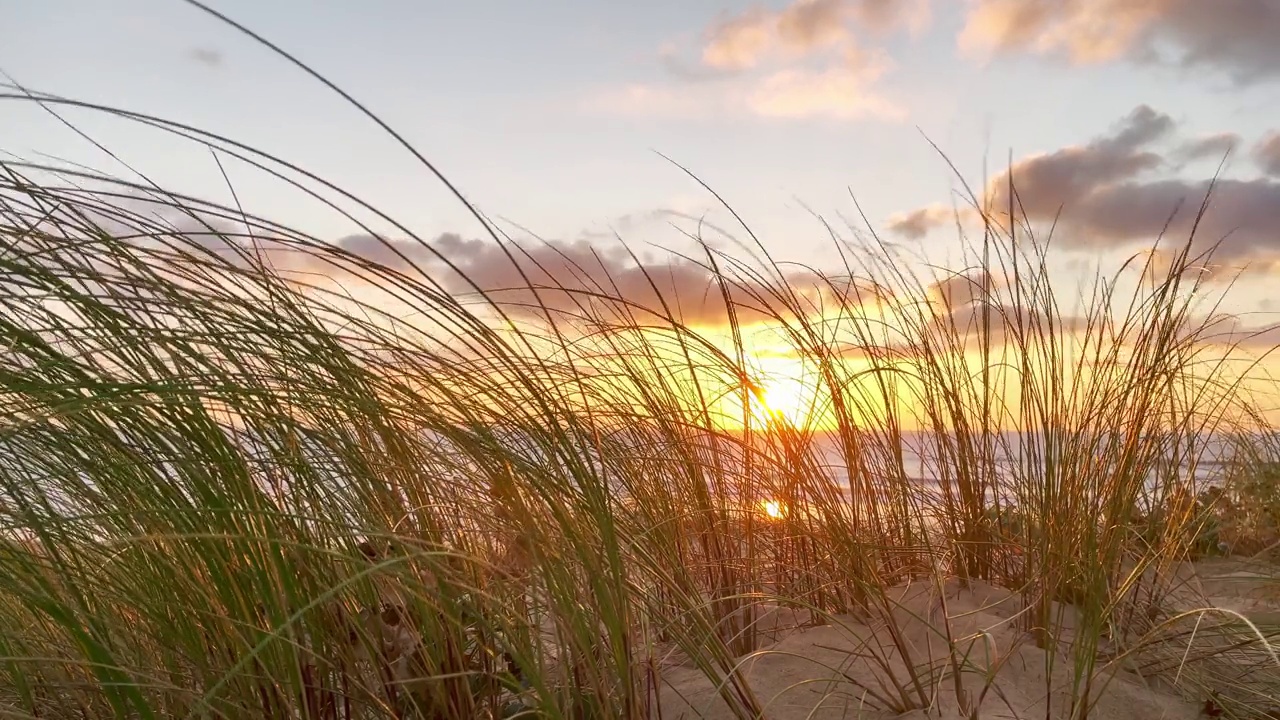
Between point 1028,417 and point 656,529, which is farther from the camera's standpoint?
point 1028,417

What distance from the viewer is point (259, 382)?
152 centimetres

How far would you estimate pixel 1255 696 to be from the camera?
7.38 feet

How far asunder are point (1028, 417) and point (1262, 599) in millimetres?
1436

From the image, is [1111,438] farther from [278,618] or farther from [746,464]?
[278,618]

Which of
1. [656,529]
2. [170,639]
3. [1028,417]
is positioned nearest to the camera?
[170,639]

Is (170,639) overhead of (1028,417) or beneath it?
beneath

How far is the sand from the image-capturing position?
1.93 metres

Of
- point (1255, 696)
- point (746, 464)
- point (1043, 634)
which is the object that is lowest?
point (1255, 696)

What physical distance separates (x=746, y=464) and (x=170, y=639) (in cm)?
134

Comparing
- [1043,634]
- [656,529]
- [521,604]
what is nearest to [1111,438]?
[1043,634]

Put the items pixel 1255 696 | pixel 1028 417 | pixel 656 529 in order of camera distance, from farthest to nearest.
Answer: pixel 1028 417 → pixel 1255 696 → pixel 656 529

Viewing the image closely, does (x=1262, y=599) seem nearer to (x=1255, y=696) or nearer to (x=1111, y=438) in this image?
(x=1255, y=696)

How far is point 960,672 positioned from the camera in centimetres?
191

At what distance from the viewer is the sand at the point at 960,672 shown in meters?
1.93
